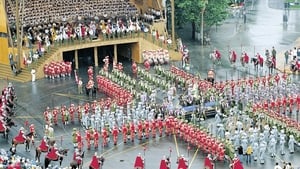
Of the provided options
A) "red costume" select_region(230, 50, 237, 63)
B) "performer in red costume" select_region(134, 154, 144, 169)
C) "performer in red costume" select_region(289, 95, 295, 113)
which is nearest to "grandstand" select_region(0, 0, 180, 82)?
"red costume" select_region(230, 50, 237, 63)

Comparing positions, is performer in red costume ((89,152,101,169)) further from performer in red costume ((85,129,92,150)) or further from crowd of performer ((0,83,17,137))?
crowd of performer ((0,83,17,137))

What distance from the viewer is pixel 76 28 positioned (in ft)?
175

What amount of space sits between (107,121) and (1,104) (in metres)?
6.96

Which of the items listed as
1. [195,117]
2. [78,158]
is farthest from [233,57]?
[78,158]

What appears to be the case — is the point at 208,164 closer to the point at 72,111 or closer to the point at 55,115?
the point at 72,111

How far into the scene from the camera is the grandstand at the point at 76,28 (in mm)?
51938

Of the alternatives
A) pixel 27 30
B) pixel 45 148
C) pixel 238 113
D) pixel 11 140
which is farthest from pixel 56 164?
pixel 27 30

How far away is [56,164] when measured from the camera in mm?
35000

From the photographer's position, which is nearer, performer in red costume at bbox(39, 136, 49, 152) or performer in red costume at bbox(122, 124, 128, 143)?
performer in red costume at bbox(39, 136, 49, 152)

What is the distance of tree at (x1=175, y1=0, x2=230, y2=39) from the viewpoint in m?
57.6

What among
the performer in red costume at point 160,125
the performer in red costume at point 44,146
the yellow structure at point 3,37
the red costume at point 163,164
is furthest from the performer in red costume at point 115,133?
the yellow structure at point 3,37

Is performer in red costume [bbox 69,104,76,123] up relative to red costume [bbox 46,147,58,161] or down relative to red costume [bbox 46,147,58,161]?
up

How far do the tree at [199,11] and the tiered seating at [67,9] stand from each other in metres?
3.89

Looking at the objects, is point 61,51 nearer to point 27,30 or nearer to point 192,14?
point 27,30
